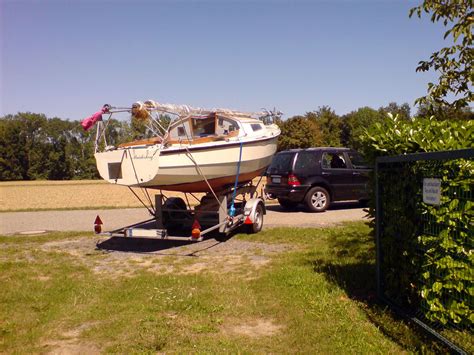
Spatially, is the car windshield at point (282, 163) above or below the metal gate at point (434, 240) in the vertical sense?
above

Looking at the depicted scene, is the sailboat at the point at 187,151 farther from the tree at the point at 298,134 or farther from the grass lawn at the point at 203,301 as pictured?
the tree at the point at 298,134

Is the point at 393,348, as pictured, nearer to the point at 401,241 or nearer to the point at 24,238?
the point at 401,241

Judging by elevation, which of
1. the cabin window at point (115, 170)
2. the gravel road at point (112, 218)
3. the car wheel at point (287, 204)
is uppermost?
the cabin window at point (115, 170)

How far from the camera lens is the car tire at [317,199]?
43.4ft

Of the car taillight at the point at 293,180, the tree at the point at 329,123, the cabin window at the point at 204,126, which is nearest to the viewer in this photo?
the cabin window at the point at 204,126

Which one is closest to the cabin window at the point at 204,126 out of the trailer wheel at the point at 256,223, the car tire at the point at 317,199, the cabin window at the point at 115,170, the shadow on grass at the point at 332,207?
the trailer wheel at the point at 256,223

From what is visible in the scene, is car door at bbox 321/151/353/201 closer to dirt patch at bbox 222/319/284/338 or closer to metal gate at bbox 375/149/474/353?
metal gate at bbox 375/149/474/353

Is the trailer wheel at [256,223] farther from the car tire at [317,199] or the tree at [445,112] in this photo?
the tree at [445,112]

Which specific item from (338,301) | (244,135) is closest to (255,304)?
(338,301)

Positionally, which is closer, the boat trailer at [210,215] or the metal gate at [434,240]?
the metal gate at [434,240]

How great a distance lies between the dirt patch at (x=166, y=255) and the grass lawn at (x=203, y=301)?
0.07 feet

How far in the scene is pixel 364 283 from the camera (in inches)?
221

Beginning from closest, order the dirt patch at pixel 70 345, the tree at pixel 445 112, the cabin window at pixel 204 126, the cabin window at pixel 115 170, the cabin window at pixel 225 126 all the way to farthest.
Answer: the dirt patch at pixel 70 345 → the tree at pixel 445 112 → the cabin window at pixel 115 170 → the cabin window at pixel 225 126 → the cabin window at pixel 204 126

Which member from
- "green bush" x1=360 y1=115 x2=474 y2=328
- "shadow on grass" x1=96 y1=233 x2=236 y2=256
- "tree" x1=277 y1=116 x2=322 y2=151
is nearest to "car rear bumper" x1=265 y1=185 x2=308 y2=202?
"shadow on grass" x1=96 y1=233 x2=236 y2=256
